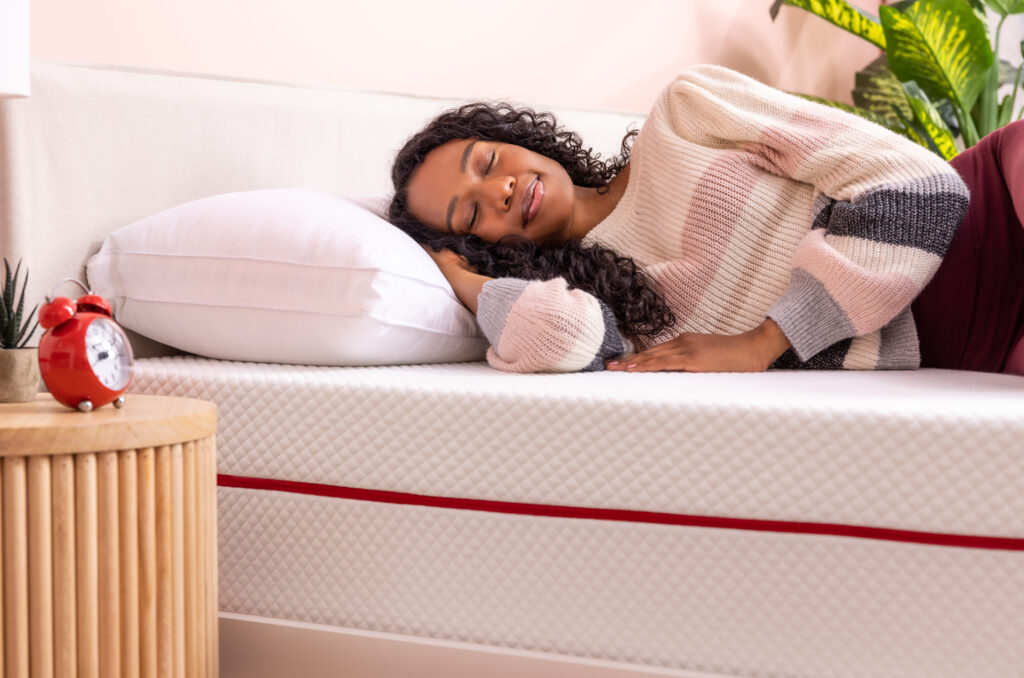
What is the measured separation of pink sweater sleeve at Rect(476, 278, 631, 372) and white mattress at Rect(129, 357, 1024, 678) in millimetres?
68

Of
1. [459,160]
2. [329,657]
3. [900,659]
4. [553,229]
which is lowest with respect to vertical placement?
[329,657]

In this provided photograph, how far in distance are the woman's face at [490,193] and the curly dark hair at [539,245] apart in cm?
2

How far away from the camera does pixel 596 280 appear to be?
1.38 m

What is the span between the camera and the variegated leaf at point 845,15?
2604 mm

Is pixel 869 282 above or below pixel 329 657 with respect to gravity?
above

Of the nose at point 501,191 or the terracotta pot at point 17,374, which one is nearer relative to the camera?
the terracotta pot at point 17,374

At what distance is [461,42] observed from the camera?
2121mm

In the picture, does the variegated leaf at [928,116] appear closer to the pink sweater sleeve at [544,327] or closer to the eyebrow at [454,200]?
the eyebrow at [454,200]

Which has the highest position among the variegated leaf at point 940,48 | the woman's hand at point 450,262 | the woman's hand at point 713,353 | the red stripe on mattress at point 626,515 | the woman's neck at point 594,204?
the variegated leaf at point 940,48

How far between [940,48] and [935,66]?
65 millimetres

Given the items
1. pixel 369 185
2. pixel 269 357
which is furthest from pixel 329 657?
pixel 369 185

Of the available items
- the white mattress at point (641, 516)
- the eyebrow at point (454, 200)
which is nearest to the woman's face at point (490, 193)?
the eyebrow at point (454, 200)

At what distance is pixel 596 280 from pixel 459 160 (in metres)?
0.33

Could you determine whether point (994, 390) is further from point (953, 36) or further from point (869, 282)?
point (953, 36)
